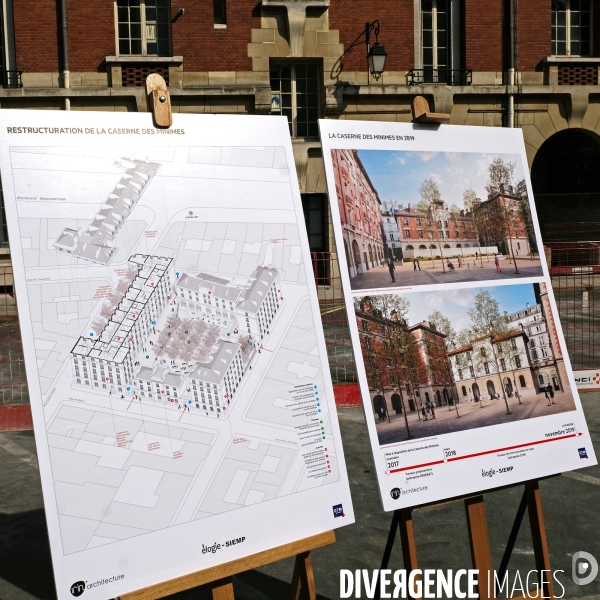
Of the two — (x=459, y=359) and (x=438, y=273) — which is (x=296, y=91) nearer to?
(x=438, y=273)

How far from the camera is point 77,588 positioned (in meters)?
2.65

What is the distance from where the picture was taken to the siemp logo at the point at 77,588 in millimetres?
2639

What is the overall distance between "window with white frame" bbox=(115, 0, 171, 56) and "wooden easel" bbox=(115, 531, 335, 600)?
15.1 m

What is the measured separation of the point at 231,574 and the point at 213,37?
15.2 m

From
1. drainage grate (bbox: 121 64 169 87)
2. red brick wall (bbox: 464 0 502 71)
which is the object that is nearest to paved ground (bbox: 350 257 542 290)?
drainage grate (bbox: 121 64 169 87)

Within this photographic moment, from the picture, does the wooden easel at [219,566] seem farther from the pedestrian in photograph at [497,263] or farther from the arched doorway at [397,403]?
the pedestrian in photograph at [497,263]

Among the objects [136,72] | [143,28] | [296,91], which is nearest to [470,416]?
[136,72]

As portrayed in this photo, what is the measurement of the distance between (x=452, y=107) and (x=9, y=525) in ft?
46.8

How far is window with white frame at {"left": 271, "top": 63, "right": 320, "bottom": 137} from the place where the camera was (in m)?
17.1

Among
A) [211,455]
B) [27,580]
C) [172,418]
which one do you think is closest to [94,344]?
[172,418]

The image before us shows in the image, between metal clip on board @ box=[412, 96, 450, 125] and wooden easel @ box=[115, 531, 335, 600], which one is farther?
metal clip on board @ box=[412, 96, 450, 125]

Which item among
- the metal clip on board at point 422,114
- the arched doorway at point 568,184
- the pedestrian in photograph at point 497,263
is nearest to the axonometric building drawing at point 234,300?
the metal clip on board at point 422,114

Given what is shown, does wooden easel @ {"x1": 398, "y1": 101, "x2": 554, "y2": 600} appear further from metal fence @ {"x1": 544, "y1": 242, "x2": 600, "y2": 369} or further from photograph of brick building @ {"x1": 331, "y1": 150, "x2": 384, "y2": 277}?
metal fence @ {"x1": 544, "y1": 242, "x2": 600, "y2": 369}

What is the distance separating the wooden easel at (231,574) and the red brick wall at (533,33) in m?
16.3
